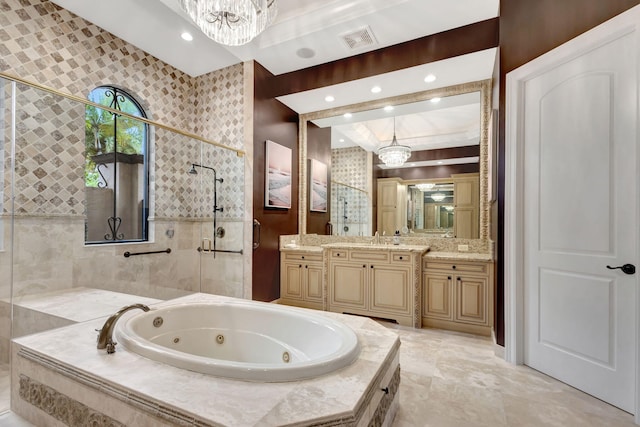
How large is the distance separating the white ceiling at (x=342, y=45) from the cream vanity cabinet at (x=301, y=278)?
1.68 metres

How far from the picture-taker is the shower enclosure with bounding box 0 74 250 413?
204cm

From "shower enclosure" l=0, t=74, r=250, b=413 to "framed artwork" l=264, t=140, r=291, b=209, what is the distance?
333 mm

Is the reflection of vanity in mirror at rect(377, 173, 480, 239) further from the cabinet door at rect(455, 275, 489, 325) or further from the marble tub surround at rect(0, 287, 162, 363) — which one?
the marble tub surround at rect(0, 287, 162, 363)

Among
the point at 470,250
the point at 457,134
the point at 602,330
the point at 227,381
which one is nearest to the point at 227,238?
the point at 227,381

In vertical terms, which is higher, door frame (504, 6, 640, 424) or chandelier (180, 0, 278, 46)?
chandelier (180, 0, 278, 46)

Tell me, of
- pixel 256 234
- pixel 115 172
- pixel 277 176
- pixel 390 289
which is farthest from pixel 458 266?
pixel 115 172

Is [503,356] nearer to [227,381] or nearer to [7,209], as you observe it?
[227,381]

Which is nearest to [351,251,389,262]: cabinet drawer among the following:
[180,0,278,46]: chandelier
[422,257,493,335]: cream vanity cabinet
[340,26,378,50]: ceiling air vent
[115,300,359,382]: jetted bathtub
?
[422,257,493,335]: cream vanity cabinet

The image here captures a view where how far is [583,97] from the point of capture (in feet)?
6.37

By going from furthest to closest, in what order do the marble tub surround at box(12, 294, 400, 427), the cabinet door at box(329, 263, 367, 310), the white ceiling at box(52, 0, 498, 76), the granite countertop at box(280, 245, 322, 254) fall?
the granite countertop at box(280, 245, 322, 254) → the cabinet door at box(329, 263, 367, 310) → the white ceiling at box(52, 0, 498, 76) → the marble tub surround at box(12, 294, 400, 427)

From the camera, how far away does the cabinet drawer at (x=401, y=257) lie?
3059 millimetres

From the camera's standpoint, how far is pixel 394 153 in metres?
3.75

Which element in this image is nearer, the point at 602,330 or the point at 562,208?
the point at 602,330

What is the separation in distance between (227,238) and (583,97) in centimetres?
342
